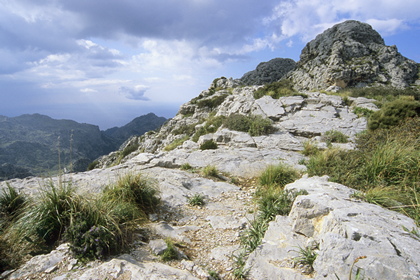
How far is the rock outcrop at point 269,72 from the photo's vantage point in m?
55.9

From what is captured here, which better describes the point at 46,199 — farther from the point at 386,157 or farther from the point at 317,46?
the point at 317,46

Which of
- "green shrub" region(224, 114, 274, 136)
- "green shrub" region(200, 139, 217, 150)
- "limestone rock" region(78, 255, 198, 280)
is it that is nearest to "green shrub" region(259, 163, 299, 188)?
"limestone rock" region(78, 255, 198, 280)

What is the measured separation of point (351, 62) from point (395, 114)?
34.0m

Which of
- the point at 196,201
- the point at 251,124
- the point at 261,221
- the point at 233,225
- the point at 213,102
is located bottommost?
the point at 233,225

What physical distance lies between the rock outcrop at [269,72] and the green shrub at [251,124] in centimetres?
4055

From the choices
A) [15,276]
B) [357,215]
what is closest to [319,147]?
[357,215]

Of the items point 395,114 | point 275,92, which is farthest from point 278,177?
point 275,92

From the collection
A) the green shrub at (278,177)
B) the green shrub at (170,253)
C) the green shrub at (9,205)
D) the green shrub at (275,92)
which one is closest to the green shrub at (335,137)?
the green shrub at (278,177)

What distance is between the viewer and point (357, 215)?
3.84 metres

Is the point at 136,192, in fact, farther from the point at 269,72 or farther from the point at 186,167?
the point at 269,72

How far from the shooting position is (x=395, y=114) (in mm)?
12383

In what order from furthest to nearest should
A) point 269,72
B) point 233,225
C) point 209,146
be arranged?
point 269,72, point 209,146, point 233,225

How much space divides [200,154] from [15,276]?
9.26 meters

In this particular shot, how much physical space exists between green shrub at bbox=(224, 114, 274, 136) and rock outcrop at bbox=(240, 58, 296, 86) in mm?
40553
